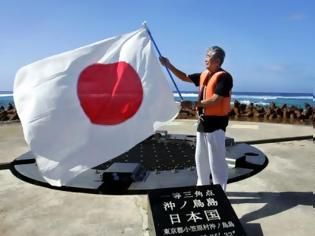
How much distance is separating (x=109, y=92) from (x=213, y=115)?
1.14m

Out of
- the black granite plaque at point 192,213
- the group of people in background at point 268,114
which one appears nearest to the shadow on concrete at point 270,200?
the black granite plaque at point 192,213

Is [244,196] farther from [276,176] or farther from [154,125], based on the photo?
[154,125]

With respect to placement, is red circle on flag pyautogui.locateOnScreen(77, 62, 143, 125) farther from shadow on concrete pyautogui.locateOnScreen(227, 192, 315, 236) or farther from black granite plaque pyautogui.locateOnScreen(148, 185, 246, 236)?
shadow on concrete pyautogui.locateOnScreen(227, 192, 315, 236)

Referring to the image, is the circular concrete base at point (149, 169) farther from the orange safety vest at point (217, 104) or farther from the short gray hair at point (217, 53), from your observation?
the short gray hair at point (217, 53)

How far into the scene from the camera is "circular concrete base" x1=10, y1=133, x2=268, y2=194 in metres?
5.21

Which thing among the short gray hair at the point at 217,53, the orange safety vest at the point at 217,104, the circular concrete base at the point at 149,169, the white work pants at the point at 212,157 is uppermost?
the short gray hair at the point at 217,53

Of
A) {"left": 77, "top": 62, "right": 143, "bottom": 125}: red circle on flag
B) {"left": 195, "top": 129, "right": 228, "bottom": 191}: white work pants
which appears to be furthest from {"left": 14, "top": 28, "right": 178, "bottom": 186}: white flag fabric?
{"left": 195, "top": 129, "right": 228, "bottom": 191}: white work pants

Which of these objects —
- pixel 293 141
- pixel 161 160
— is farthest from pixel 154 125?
pixel 293 141

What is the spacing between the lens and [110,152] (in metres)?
4.02

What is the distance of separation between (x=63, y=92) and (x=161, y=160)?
2.87m

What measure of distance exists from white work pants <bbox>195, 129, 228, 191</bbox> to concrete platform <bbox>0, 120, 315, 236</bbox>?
38 cm

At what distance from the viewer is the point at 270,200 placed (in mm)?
4797

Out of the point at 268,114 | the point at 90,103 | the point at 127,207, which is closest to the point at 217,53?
the point at 90,103

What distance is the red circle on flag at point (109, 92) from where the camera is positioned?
4.11m
